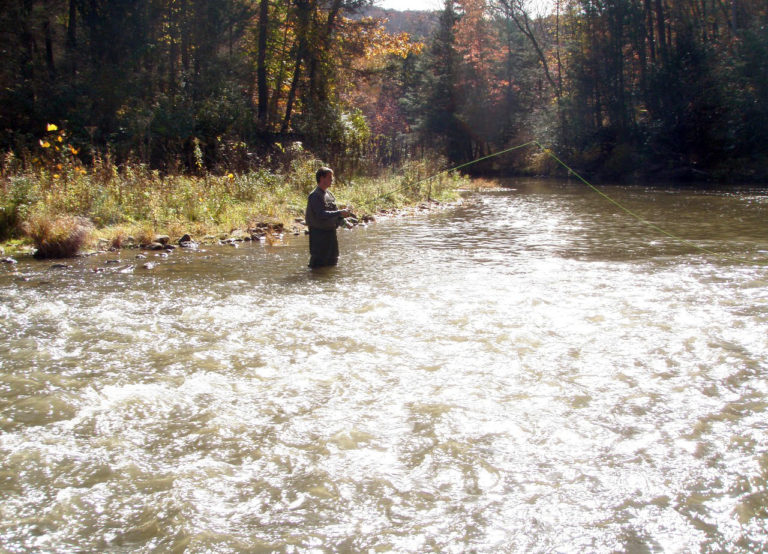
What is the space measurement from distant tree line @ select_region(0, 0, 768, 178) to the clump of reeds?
489 centimetres

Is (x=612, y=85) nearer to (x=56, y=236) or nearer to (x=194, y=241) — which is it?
(x=194, y=241)

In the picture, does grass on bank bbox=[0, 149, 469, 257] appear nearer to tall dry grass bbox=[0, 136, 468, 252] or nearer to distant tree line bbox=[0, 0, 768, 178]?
tall dry grass bbox=[0, 136, 468, 252]

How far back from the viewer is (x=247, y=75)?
27.2 m

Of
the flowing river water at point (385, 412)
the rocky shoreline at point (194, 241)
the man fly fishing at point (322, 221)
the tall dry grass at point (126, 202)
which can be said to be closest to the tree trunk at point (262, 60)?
the tall dry grass at point (126, 202)

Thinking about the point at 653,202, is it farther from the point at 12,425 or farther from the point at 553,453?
the point at 12,425

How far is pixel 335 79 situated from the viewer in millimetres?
27828

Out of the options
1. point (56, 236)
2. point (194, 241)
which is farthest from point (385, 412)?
point (194, 241)

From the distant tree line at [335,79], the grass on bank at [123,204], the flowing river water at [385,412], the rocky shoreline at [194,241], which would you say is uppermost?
the distant tree line at [335,79]

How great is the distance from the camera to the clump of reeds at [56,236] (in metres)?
10.0

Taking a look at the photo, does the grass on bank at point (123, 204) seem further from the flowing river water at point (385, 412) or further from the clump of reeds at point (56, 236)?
the flowing river water at point (385, 412)

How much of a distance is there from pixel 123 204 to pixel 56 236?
105 inches

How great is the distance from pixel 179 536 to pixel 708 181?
30576mm

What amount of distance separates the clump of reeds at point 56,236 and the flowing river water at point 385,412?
5.69ft

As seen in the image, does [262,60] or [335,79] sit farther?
[335,79]
